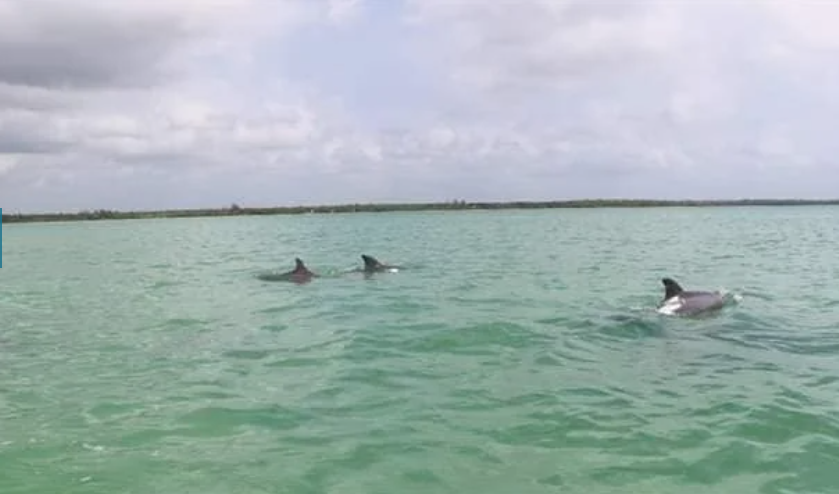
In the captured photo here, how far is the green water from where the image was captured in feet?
32.3

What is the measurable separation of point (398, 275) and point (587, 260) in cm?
1303

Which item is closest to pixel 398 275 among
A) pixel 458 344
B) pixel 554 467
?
pixel 458 344

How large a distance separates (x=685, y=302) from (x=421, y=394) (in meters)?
10.9

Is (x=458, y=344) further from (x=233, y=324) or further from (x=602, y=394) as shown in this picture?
(x=233, y=324)

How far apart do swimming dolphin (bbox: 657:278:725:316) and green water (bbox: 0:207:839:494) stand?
540 millimetres

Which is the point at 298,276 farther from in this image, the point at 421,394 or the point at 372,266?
the point at 421,394

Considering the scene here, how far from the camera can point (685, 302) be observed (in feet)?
72.0

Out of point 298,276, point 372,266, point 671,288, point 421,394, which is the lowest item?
point 421,394

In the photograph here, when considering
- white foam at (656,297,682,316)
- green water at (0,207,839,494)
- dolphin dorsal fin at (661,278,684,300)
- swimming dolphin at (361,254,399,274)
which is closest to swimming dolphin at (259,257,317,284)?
swimming dolphin at (361,254,399,274)

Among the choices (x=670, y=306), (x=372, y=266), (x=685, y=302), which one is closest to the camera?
(x=670, y=306)

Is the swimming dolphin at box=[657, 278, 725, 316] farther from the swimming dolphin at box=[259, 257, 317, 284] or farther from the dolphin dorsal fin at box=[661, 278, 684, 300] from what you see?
the swimming dolphin at box=[259, 257, 317, 284]

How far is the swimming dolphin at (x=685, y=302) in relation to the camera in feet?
70.8

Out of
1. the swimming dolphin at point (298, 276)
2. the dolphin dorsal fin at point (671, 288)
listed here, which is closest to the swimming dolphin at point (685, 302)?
the dolphin dorsal fin at point (671, 288)

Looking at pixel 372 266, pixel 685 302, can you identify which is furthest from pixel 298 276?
pixel 685 302
